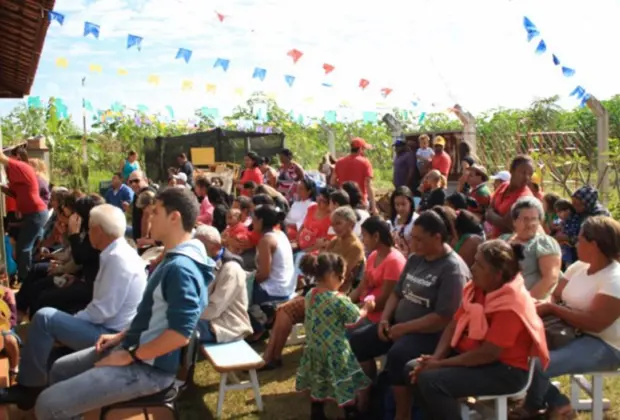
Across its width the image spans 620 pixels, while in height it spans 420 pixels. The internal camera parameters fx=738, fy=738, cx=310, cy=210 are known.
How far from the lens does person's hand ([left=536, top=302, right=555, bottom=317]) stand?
4138 mm

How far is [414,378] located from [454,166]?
31.3 ft

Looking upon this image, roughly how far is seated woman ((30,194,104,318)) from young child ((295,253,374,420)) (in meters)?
1.80

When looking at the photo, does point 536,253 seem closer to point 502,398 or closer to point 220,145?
point 502,398

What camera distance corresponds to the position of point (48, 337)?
4258 millimetres

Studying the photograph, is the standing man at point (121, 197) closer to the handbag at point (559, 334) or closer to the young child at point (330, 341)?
the young child at point (330, 341)

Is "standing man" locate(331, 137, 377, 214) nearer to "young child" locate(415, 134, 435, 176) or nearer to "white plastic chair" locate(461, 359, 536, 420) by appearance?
"young child" locate(415, 134, 435, 176)

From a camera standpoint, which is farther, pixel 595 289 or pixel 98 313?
pixel 98 313

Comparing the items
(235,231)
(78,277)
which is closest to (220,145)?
(235,231)

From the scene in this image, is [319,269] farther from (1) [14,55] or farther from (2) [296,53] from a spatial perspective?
(2) [296,53]

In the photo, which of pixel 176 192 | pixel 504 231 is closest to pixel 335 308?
pixel 176 192

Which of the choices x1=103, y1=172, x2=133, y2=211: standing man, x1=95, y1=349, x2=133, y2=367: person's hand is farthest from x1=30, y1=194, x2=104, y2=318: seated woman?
x1=103, y1=172, x2=133, y2=211: standing man

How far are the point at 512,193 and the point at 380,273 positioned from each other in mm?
1766

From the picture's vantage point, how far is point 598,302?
386cm

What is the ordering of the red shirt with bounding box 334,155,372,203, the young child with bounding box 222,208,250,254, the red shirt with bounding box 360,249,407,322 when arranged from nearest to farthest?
the red shirt with bounding box 360,249,407,322 < the young child with bounding box 222,208,250,254 < the red shirt with bounding box 334,155,372,203
